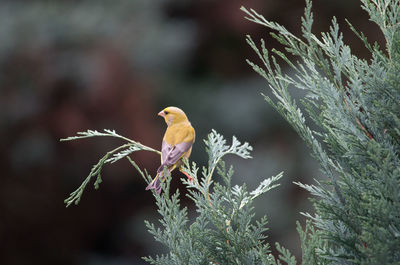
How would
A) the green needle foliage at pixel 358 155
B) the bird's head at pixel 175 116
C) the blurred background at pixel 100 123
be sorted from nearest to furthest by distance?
the green needle foliage at pixel 358 155 < the bird's head at pixel 175 116 < the blurred background at pixel 100 123

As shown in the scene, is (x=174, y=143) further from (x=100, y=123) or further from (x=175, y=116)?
(x=100, y=123)

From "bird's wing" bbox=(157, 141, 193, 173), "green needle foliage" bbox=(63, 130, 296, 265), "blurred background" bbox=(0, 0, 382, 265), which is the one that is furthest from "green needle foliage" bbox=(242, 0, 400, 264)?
"blurred background" bbox=(0, 0, 382, 265)

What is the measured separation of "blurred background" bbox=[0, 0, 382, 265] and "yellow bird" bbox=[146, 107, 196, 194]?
5.00 m

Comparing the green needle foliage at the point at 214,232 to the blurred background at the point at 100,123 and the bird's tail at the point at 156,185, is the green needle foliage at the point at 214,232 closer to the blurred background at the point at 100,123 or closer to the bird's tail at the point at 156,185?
the bird's tail at the point at 156,185

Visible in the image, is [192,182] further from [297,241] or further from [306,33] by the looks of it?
[297,241]

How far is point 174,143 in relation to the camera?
169cm

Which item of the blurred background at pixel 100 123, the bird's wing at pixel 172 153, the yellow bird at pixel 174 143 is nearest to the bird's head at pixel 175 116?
the yellow bird at pixel 174 143

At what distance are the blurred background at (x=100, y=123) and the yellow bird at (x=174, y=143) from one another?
16.4ft

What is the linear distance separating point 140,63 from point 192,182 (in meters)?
6.04

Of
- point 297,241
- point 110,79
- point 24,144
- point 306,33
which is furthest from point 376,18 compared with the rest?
point 24,144

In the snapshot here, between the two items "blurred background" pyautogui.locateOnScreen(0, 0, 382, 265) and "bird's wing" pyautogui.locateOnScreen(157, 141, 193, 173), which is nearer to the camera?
"bird's wing" pyautogui.locateOnScreen(157, 141, 193, 173)

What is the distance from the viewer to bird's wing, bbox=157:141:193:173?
162 centimetres

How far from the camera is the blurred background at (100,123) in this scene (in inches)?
276

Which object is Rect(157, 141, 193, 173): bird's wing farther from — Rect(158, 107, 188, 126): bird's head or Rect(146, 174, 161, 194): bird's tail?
Rect(158, 107, 188, 126): bird's head
